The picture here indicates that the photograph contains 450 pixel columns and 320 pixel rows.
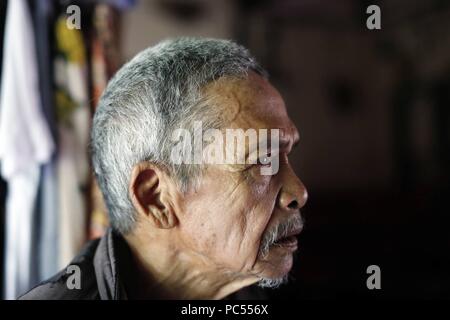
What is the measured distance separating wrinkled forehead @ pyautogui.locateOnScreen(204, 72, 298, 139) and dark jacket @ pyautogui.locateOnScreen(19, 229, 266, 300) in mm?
343

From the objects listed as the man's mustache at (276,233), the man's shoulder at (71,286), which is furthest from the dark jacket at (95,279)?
the man's mustache at (276,233)

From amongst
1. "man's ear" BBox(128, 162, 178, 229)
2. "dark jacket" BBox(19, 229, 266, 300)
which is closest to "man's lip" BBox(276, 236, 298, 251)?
"man's ear" BBox(128, 162, 178, 229)

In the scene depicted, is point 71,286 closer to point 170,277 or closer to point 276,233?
point 170,277

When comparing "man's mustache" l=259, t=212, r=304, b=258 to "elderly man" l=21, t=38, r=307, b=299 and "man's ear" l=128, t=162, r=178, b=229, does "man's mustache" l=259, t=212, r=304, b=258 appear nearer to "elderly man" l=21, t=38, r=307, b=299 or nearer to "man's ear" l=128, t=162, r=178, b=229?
"elderly man" l=21, t=38, r=307, b=299

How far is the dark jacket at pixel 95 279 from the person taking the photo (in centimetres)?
82

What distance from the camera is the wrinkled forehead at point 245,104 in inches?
31.2

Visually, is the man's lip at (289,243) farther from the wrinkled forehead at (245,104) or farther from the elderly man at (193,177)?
the wrinkled forehead at (245,104)

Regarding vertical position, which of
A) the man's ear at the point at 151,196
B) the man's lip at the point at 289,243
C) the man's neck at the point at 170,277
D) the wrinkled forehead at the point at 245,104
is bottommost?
the man's neck at the point at 170,277

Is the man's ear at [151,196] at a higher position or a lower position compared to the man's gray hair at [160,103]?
lower

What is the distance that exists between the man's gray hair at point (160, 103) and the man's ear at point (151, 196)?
20mm

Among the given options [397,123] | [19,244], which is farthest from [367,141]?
[19,244]

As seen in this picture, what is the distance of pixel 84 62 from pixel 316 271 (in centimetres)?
109
